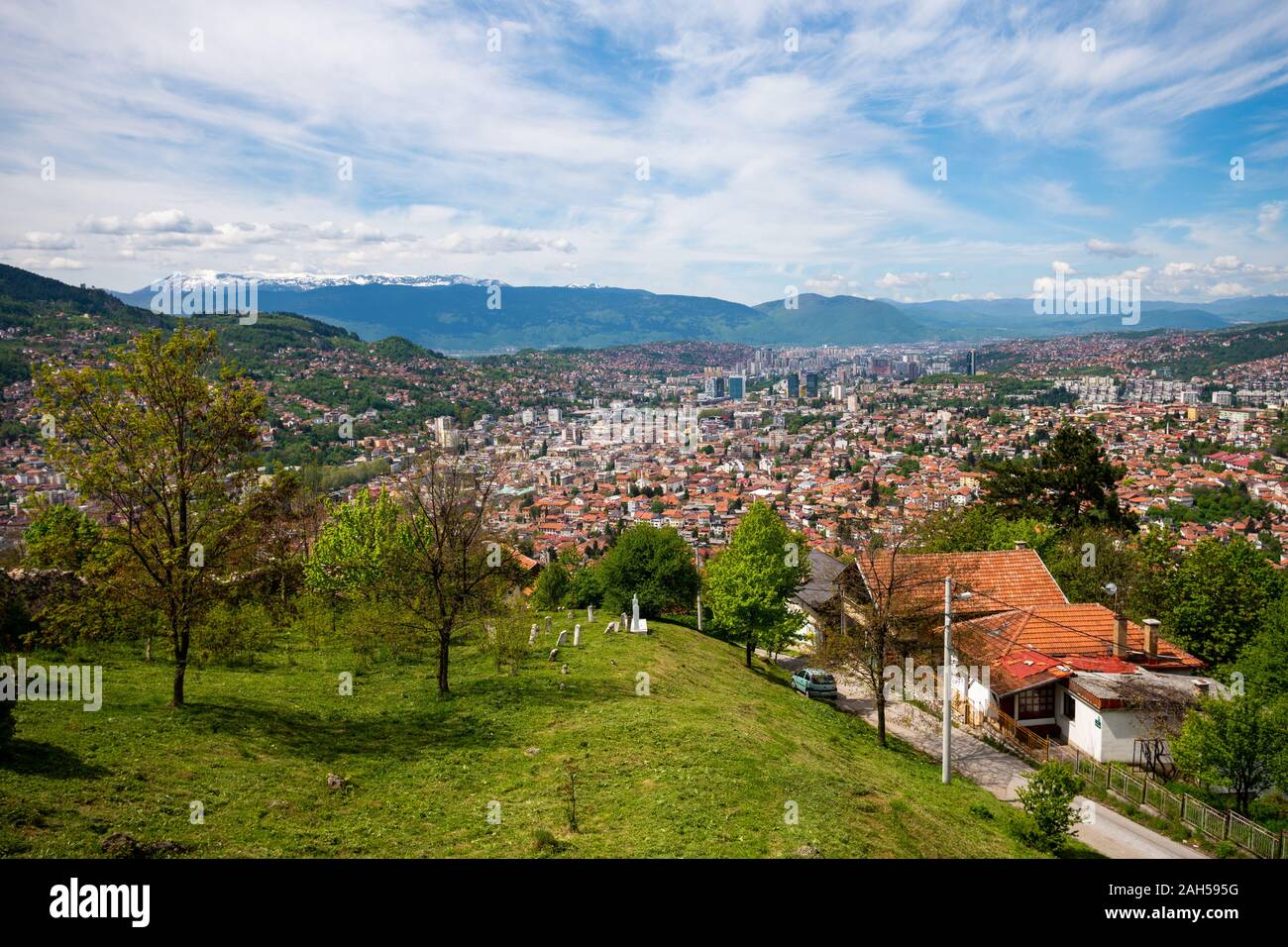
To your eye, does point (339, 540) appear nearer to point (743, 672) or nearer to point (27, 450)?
point (743, 672)

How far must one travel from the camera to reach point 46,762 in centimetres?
852

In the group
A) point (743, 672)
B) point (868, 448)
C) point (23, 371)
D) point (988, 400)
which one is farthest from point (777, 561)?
point (988, 400)

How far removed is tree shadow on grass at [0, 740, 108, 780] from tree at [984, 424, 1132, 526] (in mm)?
33473

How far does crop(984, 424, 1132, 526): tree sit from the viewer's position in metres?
32.1

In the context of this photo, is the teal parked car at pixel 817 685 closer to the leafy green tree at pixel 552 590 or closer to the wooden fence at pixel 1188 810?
the wooden fence at pixel 1188 810

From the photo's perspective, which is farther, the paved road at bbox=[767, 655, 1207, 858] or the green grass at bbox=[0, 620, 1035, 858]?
the paved road at bbox=[767, 655, 1207, 858]

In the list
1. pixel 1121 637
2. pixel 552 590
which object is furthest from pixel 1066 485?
pixel 552 590

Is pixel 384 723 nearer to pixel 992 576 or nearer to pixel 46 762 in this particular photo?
pixel 46 762

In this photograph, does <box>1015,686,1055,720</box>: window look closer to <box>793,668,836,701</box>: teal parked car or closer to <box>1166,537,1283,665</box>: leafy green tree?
<box>793,668,836,701</box>: teal parked car

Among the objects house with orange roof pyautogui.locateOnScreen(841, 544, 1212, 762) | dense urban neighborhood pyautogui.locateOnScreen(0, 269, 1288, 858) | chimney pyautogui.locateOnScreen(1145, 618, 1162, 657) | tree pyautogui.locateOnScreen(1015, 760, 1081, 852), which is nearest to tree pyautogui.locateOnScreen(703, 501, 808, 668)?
dense urban neighborhood pyautogui.locateOnScreen(0, 269, 1288, 858)

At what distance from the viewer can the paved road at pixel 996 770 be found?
12.6 m

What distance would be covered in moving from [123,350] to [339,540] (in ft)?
34.2
